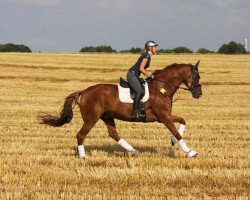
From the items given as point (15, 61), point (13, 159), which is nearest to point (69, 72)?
point (15, 61)

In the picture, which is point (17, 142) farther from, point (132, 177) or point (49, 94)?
point (49, 94)

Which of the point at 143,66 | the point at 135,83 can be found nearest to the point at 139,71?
the point at 143,66

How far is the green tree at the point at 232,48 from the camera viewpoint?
3388 inches

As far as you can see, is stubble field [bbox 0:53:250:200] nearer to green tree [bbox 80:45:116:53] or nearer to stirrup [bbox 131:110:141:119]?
stirrup [bbox 131:110:141:119]

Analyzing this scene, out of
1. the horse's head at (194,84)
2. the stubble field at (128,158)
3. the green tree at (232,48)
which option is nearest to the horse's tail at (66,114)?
the stubble field at (128,158)

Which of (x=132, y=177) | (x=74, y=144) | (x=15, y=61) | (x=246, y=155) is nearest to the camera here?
(x=132, y=177)

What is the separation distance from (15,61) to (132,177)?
1772 inches

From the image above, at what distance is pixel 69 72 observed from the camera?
44750 mm

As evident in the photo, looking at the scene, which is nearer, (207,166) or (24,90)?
(207,166)

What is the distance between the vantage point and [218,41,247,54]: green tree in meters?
86.1

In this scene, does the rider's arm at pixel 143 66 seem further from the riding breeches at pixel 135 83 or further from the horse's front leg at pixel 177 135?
the horse's front leg at pixel 177 135

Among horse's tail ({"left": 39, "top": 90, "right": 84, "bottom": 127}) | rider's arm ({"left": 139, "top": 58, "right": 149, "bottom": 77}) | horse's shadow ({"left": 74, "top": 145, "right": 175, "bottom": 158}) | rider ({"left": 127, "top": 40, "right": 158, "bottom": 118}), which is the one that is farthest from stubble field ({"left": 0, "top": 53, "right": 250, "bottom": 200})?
rider's arm ({"left": 139, "top": 58, "right": 149, "bottom": 77})

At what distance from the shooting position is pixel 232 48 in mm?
86812

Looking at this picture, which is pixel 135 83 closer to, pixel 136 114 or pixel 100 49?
pixel 136 114
